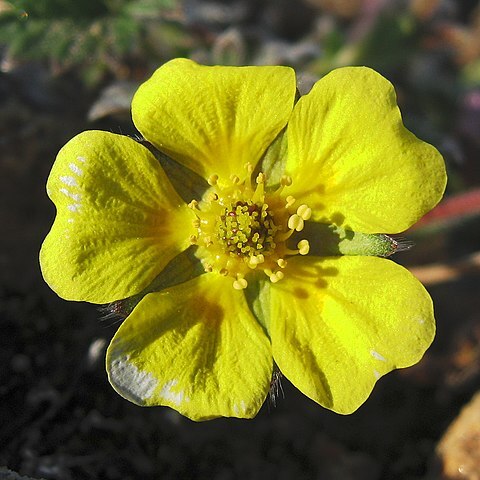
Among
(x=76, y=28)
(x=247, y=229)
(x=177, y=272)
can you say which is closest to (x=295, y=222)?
(x=247, y=229)

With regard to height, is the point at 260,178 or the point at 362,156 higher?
the point at 362,156

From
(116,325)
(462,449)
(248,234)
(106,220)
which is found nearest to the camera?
(106,220)

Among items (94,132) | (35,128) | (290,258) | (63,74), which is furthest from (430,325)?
(63,74)

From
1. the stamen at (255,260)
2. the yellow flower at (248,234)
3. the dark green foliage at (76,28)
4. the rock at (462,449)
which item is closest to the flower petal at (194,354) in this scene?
the yellow flower at (248,234)

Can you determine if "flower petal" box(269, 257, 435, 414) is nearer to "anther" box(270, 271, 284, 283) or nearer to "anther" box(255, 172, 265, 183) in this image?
"anther" box(270, 271, 284, 283)

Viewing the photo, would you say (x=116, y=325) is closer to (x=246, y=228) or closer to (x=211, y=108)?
(x=246, y=228)
